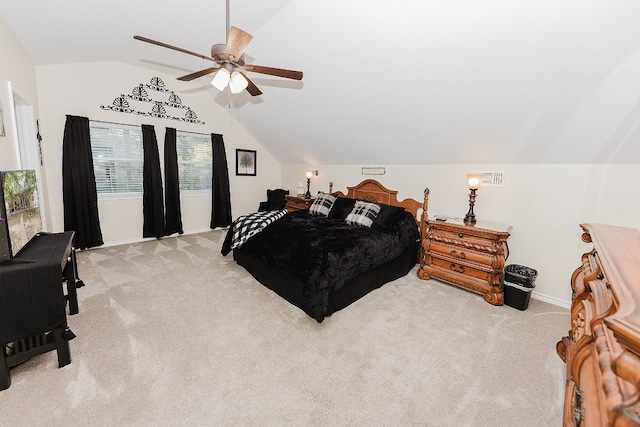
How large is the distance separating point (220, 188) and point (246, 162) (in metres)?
0.89

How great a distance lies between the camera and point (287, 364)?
1.87 m

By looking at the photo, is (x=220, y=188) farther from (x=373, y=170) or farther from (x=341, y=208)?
(x=373, y=170)

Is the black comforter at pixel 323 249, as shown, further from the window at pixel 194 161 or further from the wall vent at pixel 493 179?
the window at pixel 194 161

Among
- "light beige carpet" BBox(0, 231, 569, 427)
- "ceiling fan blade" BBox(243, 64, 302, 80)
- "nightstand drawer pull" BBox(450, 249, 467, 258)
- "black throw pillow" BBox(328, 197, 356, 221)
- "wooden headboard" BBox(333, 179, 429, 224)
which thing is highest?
"ceiling fan blade" BBox(243, 64, 302, 80)

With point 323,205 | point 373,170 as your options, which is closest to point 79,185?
point 323,205

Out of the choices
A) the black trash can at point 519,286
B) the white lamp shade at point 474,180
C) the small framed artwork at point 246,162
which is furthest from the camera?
the small framed artwork at point 246,162

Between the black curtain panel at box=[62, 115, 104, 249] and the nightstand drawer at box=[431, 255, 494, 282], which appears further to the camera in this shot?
the black curtain panel at box=[62, 115, 104, 249]

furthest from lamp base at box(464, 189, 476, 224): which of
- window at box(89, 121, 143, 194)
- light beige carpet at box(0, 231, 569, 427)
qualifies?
window at box(89, 121, 143, 194)

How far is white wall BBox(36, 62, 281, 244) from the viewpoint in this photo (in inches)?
148

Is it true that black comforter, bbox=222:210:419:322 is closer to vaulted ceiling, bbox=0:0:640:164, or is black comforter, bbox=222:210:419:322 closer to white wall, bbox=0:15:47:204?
vaulted ceiling, bbox=0:0:640:164

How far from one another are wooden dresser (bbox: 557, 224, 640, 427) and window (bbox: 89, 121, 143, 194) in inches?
220

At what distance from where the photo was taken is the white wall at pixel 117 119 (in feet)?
12.3

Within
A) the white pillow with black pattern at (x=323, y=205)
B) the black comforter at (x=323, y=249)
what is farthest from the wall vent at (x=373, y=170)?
the black comforter at (x=323, y=249)

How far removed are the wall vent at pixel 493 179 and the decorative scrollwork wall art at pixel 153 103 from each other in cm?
497
